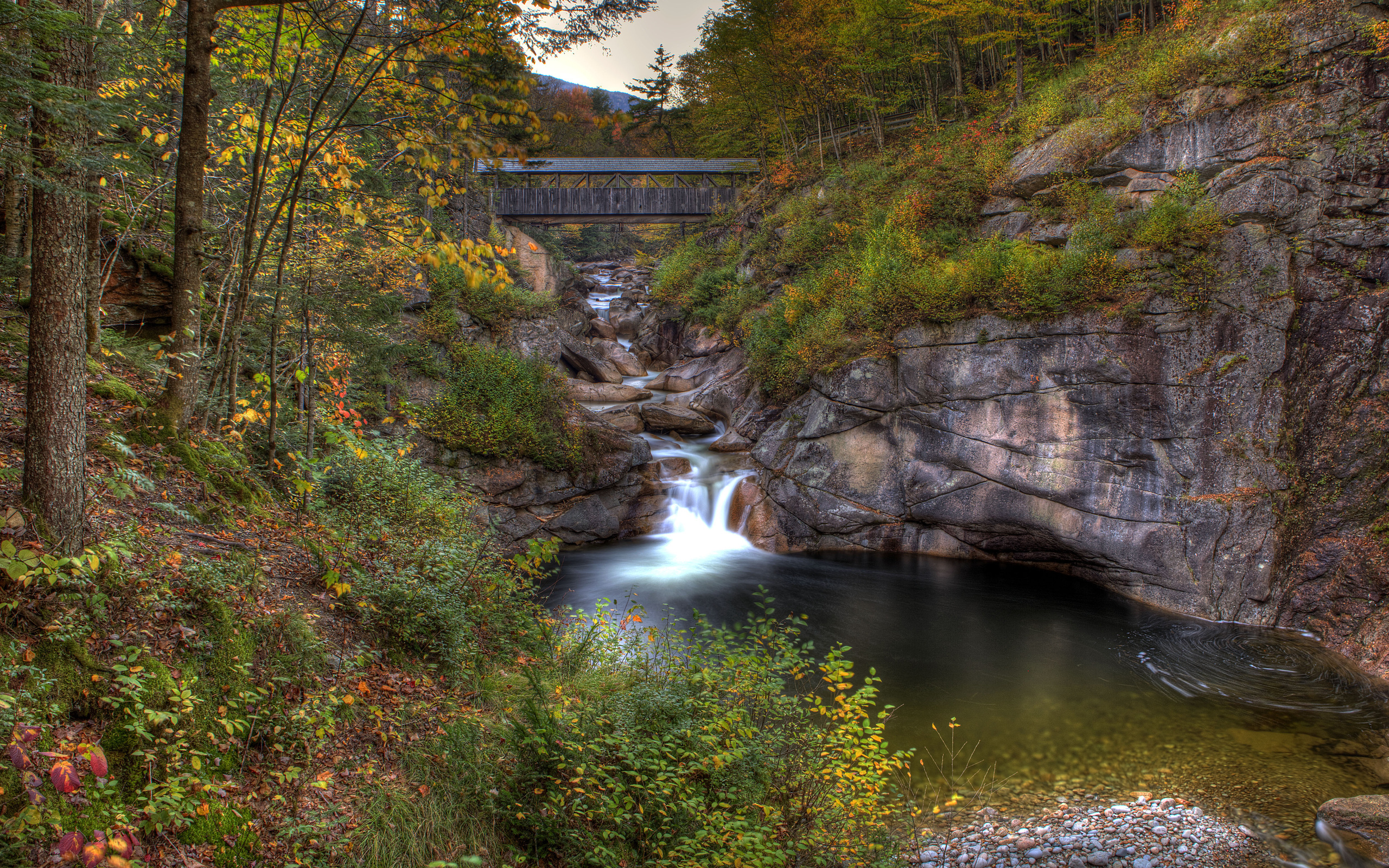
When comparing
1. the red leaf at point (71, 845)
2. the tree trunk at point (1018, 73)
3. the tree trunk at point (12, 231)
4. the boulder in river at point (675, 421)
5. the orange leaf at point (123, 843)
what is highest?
the tree trunk at point (1018, 73)

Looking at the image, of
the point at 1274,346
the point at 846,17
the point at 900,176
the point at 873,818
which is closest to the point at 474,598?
the point at 873,818

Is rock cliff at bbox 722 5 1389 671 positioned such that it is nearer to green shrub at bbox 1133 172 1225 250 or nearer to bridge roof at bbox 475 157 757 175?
green shrub at bbox 1133 172 1225 250

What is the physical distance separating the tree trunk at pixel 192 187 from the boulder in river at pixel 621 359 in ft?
54.4

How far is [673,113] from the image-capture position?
116 ft

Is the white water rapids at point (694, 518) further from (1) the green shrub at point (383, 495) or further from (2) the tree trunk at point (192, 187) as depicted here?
(2) the tree trunk at point (192, 187)

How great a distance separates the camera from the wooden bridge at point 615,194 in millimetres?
25156

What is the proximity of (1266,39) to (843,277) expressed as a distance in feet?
27.4

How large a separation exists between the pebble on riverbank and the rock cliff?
5.10m

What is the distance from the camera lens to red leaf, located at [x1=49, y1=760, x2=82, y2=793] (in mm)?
2133

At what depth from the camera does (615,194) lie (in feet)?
83.6

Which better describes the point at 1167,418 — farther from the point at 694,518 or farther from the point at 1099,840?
the point at 694,518

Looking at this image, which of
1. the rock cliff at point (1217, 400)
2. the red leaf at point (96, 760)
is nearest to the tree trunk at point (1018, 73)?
the rock cliff at point (1217, 400)

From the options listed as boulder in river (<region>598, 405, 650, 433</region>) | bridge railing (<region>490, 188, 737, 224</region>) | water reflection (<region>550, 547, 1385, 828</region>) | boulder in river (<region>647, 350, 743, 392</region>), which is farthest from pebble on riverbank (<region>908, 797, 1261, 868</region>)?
bridge railing (<region>490, 188, 737, 224</region>)

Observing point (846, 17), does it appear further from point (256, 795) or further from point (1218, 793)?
point (256, 795)
